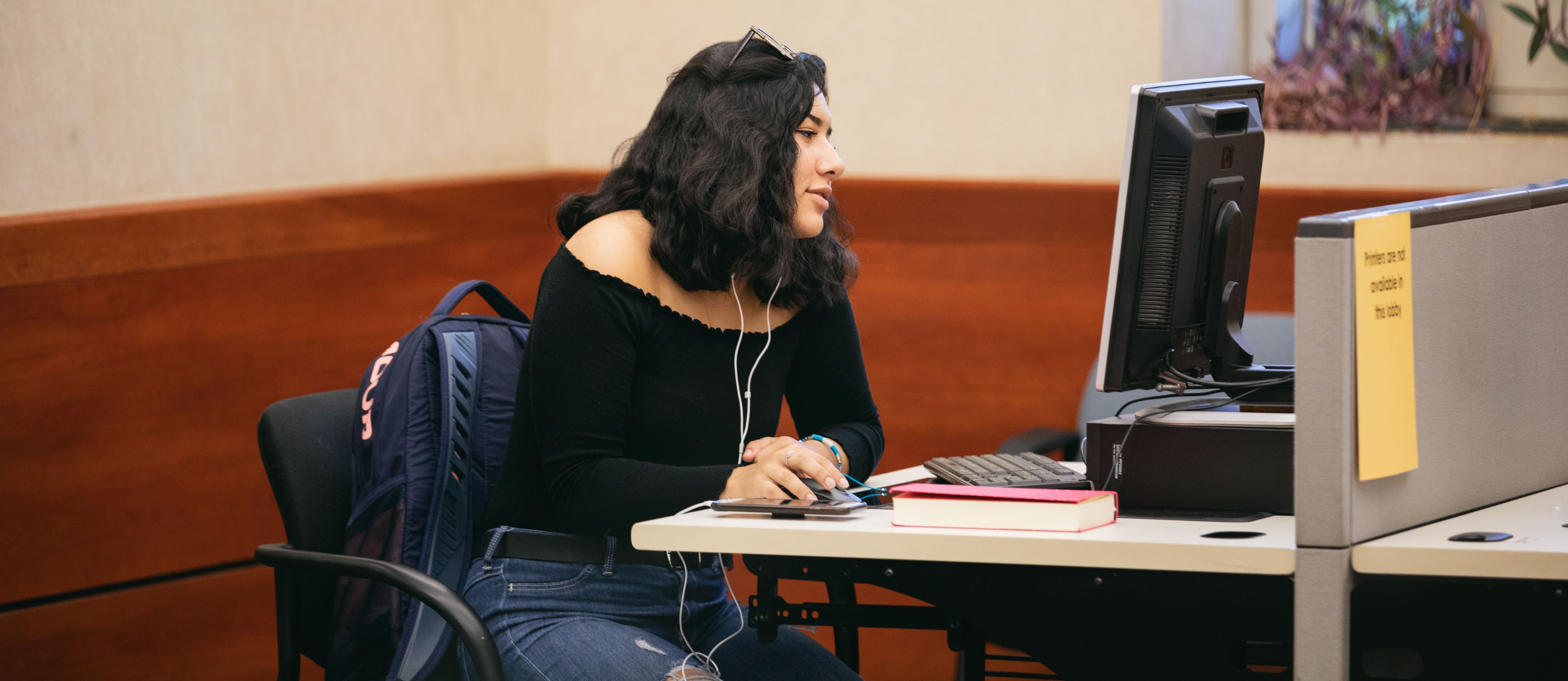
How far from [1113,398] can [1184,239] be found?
3.38ft

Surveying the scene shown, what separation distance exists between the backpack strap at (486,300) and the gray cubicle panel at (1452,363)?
3.40 ft

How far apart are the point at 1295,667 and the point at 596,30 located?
8.06 feet

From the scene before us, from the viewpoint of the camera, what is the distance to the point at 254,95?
107 inches

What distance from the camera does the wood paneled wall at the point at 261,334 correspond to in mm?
2354

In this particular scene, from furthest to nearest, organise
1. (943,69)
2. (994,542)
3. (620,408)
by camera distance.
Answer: (943,69)
(620,408)
(994,542)

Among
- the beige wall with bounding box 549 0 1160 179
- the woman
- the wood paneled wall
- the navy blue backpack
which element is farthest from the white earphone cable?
the beige wall with bounding box 549 0 1160 179

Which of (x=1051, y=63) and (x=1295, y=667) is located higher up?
(x=1051, y=63)

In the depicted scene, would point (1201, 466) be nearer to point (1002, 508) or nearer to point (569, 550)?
point (1002, 508)

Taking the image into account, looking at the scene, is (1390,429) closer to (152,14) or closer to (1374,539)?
(1374,539)

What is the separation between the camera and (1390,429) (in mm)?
1224

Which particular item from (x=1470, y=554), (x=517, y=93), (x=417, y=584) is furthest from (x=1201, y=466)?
(x=517, y=93)

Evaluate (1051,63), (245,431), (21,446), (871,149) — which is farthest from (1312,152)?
(21,446)

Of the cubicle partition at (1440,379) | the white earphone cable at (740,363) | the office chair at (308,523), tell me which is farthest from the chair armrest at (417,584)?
the cubicle partition at (1440,379)

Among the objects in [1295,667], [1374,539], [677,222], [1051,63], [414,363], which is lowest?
[1295,667]
